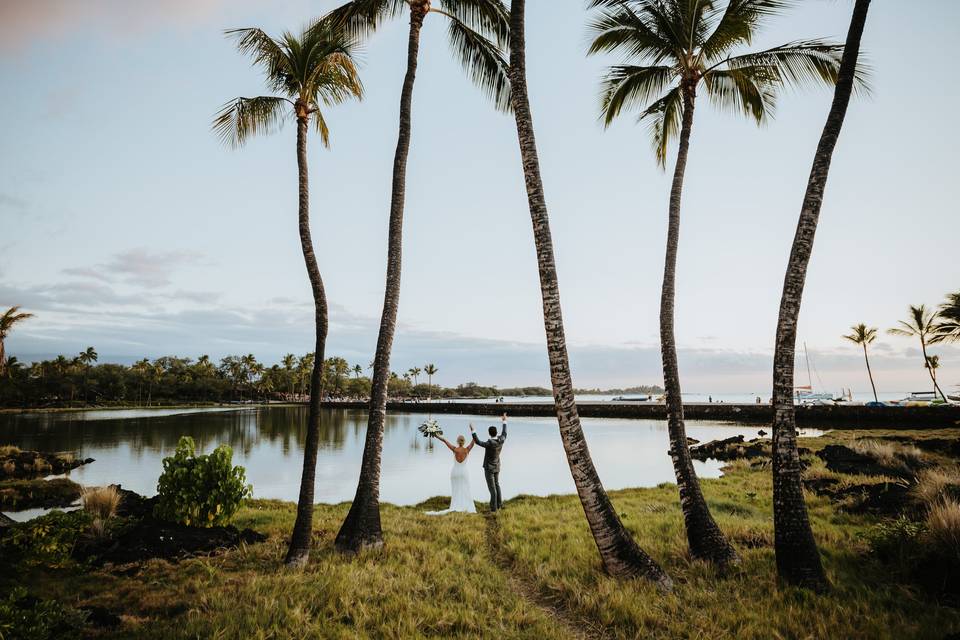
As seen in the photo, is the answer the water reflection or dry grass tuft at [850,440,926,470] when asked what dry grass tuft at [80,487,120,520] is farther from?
dry grass tuft at [850,440,926,470]

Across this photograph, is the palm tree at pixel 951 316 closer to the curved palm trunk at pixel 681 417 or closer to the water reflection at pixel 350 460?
the water reflection at pixel 350 460

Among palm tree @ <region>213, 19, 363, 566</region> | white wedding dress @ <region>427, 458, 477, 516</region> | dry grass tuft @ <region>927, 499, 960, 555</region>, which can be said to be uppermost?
palm tree @ <region>213, 19, 363, 566</region>

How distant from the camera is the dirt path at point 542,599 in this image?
501 centimetres

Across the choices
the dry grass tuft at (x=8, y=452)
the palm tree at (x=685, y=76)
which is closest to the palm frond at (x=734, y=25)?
the palm tree at (x=685, y=76)

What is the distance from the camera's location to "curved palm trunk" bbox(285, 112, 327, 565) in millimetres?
7219

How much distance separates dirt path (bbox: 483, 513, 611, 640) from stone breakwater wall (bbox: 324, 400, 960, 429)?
26.5 metres

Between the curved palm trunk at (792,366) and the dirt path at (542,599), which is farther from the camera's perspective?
the curved palm trunk at (792,366)

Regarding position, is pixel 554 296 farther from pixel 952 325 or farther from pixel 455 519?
pixel 952 325

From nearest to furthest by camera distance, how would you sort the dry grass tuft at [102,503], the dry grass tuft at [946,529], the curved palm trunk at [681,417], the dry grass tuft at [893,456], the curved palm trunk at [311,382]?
1. the dry grass tuft at [946,529]
2. the curved palm trunk at [681,417]
3. the curved palm trunk at [311,382]
4. the dry grass tuft at [102,503]
5. the dry grass tuft at [893,456]

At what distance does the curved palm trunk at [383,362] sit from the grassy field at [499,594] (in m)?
0.46

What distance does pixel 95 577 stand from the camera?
21.0 feet

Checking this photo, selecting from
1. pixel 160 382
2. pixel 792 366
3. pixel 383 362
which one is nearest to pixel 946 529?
pixel 792 366

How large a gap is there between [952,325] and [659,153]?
40.1 metres

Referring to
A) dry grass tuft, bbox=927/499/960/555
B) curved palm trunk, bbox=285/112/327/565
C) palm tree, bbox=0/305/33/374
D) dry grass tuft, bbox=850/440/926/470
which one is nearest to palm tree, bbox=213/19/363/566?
curved palm trunk, bbox=285/112/327/565
